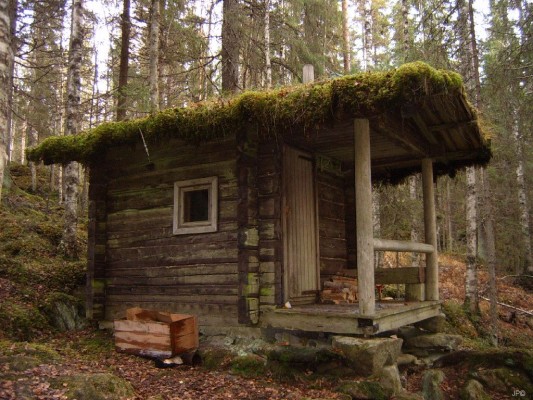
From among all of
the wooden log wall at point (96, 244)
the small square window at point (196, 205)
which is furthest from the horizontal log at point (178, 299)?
the small square window at point (196, 205)

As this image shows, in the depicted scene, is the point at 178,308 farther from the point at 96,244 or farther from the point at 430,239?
the point at 430,239

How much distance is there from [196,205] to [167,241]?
2.81 feet

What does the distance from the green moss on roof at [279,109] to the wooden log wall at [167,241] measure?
566 millimetres

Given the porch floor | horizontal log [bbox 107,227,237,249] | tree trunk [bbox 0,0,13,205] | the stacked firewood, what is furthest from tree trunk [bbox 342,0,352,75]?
tree trunk [bbox 0,0,13,205]

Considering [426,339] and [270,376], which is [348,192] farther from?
[270,376]

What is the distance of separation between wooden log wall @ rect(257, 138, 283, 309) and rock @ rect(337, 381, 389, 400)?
1.86 meters

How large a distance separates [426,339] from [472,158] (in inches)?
149

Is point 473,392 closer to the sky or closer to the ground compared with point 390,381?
closer to the ground

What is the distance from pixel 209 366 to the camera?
6988 millimetres

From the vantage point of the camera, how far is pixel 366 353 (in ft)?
19.9

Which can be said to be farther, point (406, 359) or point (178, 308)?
point (178, 308)

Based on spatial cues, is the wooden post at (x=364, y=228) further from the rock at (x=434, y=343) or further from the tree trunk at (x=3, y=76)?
the tree trunk at (x=3, y=76)

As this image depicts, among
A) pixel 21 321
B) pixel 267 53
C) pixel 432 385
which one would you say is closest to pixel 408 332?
pixel 432 385

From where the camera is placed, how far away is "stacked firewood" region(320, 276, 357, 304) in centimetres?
862
